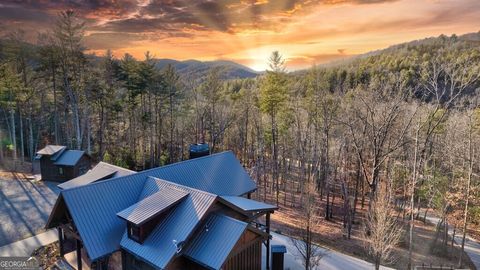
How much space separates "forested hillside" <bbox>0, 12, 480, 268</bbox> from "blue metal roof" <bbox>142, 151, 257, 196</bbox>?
25.6 feet

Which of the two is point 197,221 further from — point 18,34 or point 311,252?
point 18,34

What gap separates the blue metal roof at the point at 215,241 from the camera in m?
9.48

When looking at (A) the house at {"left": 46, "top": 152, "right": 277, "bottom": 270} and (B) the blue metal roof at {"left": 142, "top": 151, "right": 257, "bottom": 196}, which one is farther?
(B) the blue metal roof at {"left": 142, "top": 151, "right": 257, "bottom": 196}

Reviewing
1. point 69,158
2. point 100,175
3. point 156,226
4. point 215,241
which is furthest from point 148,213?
point 69,158

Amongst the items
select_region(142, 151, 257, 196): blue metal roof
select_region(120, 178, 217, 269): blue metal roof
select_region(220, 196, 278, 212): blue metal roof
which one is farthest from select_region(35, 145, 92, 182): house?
select_region(220, 196, 278, 212): blue metal roof

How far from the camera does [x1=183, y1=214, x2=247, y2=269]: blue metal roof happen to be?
31.1 feet

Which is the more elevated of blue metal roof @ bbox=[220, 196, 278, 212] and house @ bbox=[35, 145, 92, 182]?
blue metal roof @ bbox=[220, 196, 278, 212]

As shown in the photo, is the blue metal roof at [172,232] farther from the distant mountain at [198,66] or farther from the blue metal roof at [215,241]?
the distant mountain at [198,66]

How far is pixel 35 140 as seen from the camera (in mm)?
35781

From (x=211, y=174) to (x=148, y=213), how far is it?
5.74 m

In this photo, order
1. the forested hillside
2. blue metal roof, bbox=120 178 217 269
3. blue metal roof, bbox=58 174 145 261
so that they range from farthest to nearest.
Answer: the forested hillside
blue metal roof, bbox=58 174 145 261
blue metal roof, bbox=120 178 217 269

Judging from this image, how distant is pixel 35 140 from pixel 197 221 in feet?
117

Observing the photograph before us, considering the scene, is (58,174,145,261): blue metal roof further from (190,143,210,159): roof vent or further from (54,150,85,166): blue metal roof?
(54,150,85,166): blue metal roof

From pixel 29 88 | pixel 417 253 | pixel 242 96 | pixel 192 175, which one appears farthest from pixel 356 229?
pixel 29 88
